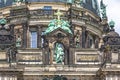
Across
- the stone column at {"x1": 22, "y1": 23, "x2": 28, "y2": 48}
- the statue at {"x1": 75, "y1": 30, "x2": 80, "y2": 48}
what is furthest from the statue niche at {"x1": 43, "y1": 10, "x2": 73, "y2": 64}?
the stone column at {"x1": 22, "y1": 23, "x2": 28, "y2": 48}

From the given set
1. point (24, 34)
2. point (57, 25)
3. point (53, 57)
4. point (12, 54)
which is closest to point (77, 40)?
point (57, 25)

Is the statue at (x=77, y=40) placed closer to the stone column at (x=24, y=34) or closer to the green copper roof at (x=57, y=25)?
the green copper roof at (x=57, y=25)

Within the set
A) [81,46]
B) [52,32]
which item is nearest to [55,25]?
[52,32]

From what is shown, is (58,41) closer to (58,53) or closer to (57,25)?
(58,53)

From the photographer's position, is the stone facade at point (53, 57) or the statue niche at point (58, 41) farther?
the statue niche at point (58, 41)

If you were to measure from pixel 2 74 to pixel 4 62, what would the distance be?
1.42 metres

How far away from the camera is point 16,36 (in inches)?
2844

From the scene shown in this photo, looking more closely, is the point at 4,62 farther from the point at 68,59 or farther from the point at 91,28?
the point at 91,28

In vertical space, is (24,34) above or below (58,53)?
above

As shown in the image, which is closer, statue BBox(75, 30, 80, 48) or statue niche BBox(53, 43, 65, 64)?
statue niche BBox(53, 43, 65, 64)

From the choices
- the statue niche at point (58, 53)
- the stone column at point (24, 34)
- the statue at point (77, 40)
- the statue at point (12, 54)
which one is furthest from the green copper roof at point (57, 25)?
the statue at point (12, 54)

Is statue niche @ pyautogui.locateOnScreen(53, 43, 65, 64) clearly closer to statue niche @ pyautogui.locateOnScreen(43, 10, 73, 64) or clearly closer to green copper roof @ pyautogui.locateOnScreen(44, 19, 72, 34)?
statue niche @ pyautogui.locateOnScreen(43, 10, 73, 64)

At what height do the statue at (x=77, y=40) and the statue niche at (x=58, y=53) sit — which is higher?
the statue at (x=77, y=40)

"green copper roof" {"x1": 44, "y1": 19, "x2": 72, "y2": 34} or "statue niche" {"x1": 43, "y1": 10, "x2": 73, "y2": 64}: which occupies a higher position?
"green copper roof" {"x1": 44, "y1": 19, "x2": 72, "y2": 34}
